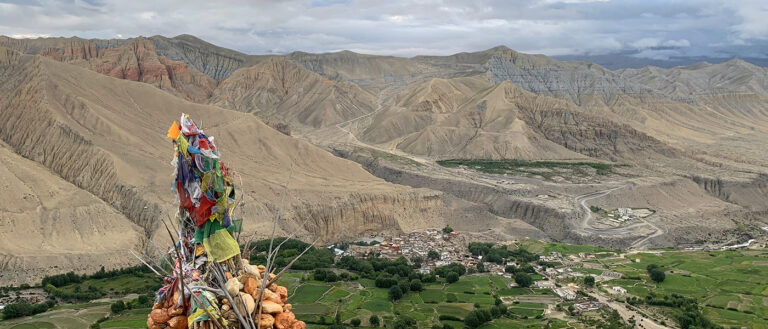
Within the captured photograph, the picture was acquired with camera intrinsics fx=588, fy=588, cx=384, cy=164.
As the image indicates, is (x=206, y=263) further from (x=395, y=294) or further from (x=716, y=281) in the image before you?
(x=716, y=281)

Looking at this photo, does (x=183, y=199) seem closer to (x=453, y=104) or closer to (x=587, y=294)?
(x=587, y=294)

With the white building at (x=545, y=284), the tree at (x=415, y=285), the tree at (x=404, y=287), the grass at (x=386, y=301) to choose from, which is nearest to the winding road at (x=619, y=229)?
the white building at (x=545, y=284)

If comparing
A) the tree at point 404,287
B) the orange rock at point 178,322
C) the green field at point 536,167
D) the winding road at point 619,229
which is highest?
the orange rock at point 178,322

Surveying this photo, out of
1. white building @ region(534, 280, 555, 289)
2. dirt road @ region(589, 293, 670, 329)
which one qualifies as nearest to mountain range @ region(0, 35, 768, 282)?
white building @ region(534, 280, 555, 289)

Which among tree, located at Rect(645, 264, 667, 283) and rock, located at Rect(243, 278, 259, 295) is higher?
rock, located at Rect(243, 278, 259, 295)

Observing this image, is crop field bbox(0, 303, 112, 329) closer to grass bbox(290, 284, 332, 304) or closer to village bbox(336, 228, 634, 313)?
grass bbox(290, 284, 332, 304)

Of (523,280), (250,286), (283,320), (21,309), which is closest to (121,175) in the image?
(21,309)

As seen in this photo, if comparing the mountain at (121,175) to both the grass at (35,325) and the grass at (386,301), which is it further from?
the grass at (386,301)
